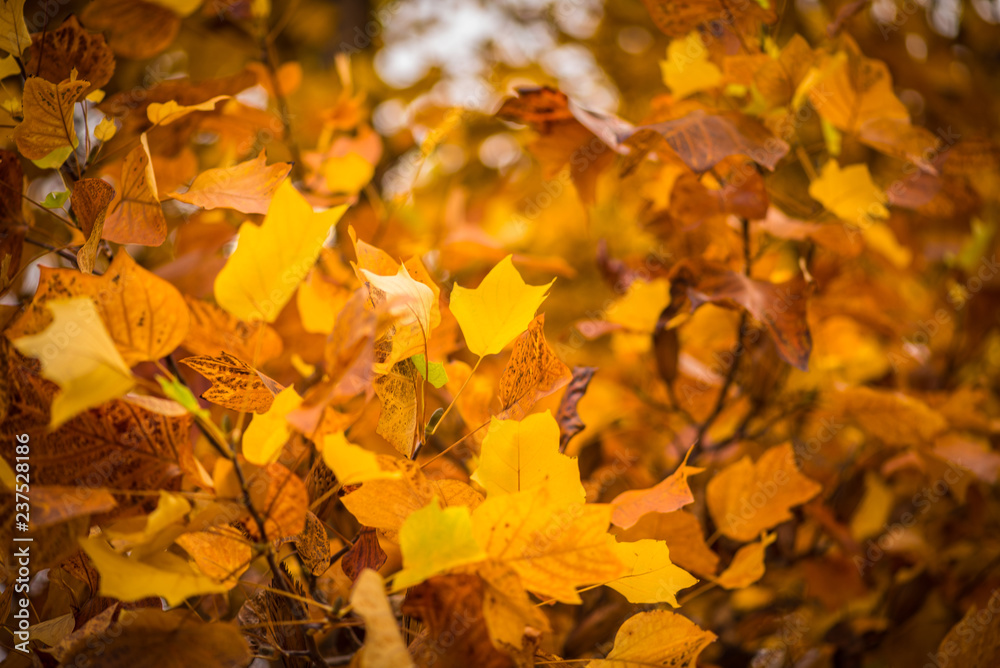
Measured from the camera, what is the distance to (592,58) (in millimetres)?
2133

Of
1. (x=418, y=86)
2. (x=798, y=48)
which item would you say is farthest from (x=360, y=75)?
(x=798, y=48)

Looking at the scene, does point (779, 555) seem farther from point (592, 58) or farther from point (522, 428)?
point (592, 58)

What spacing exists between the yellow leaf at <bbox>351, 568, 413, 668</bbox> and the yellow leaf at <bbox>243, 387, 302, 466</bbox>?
92 millimetres

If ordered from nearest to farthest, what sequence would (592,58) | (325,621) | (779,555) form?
1. (325,621)
2. (779,555)
3. (592,58)

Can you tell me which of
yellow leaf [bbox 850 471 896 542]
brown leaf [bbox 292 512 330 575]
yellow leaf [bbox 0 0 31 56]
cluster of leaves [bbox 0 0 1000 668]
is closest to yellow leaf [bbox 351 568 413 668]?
cluster of leaves [bbox 0 0 1000 668]

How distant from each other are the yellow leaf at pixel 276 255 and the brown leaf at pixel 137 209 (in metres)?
0.14

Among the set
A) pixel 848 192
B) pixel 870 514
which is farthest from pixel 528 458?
pixel 870 514

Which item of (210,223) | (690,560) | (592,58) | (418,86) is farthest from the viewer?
(592,58)

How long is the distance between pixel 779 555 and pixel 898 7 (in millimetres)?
1666

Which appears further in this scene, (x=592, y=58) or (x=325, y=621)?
(x=592, y=58)

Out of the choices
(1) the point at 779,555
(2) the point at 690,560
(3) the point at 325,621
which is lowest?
(1) the point at 779,555

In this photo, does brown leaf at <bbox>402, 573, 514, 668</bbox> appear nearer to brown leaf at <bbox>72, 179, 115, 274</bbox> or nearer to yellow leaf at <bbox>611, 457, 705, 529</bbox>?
yellow leaf at <bbox>611, 457, 705, 529</bbox>

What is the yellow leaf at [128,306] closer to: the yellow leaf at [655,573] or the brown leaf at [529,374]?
the brown leaf at [529,374]

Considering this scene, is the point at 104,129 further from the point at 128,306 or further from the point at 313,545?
the point at 313,545
